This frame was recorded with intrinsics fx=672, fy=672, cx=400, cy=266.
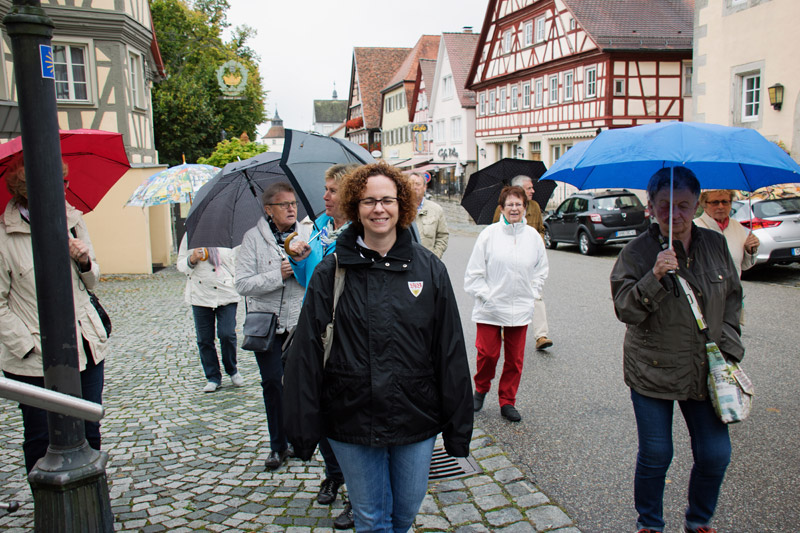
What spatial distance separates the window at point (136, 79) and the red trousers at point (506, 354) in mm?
14938

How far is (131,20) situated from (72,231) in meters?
15.4

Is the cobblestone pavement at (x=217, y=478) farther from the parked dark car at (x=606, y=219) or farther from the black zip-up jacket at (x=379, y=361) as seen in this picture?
the parked dark car at (x=606, y=219)

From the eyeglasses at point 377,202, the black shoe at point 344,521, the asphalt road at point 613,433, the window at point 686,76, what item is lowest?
the asphalt road at point 613,433

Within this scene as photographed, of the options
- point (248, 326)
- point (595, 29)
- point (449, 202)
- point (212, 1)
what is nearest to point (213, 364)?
point (248, 326)

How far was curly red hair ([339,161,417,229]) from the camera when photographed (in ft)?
9.28

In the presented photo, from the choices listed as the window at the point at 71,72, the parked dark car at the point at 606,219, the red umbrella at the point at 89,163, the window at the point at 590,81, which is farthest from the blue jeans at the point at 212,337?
the window at the point at 590,81

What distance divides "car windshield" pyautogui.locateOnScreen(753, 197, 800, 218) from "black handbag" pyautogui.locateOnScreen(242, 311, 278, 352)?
11543mm

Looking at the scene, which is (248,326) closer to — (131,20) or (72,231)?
(72,231)

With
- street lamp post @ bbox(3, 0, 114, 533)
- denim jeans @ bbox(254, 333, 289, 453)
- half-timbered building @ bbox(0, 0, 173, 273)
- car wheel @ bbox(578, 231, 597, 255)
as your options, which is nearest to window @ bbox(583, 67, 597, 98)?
car wheel @ bbox(578, 231, 597, 255)

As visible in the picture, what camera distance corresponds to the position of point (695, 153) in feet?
9.81

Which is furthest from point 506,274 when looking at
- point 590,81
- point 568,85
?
point 568,85

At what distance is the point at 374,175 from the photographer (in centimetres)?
282

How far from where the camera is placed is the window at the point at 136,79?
57.6 ft

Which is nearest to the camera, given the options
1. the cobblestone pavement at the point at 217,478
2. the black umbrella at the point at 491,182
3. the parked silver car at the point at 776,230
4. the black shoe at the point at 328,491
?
the cobblestone pavement at the point at 217,478
